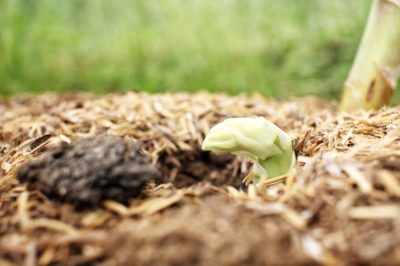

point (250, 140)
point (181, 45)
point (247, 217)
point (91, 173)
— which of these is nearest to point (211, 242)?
point (247, 217)

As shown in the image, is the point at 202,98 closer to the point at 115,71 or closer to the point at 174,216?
the point at 174,216

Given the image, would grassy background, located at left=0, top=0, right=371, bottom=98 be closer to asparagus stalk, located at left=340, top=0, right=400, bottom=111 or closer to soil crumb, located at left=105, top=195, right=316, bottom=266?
asparagus stalk, located at left=340, top=0, right=400, bottom=111

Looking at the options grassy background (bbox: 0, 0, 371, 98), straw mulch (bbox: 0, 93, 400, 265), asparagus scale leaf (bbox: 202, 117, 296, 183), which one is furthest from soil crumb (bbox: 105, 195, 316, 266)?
grassy background (bbox: 0, 0, 371, 98)

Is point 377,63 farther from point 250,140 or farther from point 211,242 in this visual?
point 211,242

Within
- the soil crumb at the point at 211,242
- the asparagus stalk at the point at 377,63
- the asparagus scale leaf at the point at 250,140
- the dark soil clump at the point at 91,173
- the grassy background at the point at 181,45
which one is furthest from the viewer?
the grassy background at the point at 181,45

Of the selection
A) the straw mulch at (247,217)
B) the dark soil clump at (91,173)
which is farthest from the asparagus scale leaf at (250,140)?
the dark soil clump at (91,173)

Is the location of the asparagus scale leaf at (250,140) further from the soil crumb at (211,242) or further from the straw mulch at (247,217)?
the soil crumb at (211,242)
